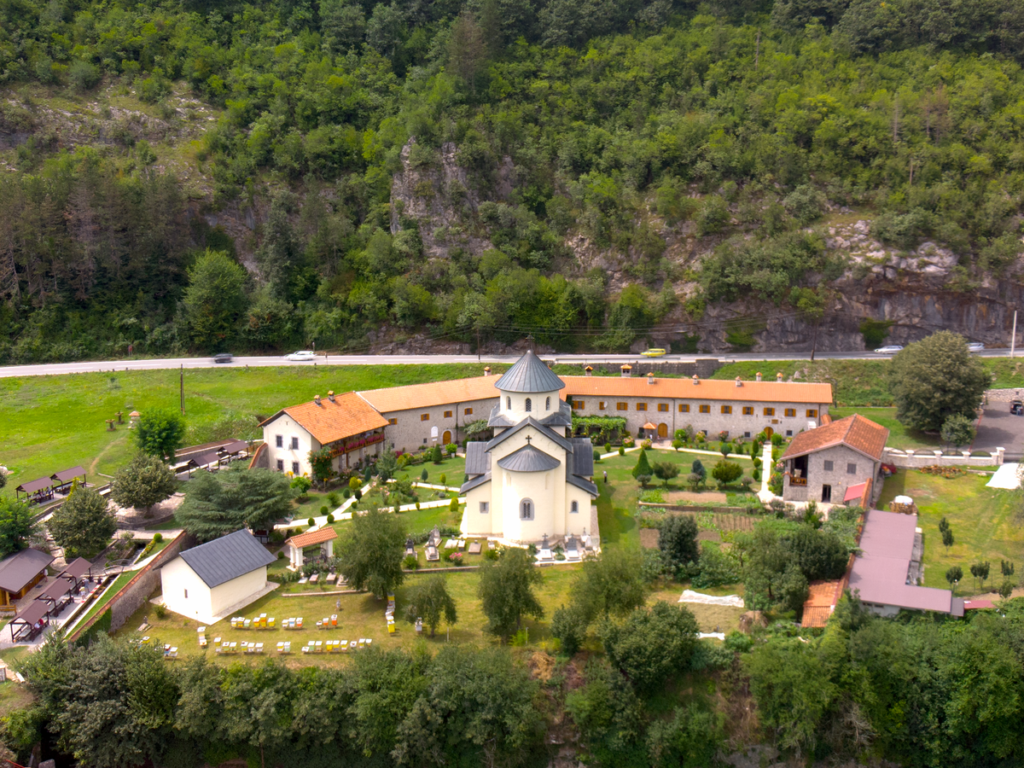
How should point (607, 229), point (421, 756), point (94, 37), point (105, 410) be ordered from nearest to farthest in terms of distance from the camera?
point (421, 756) → point (105, 410) → point (607, 229) → point (94, 37)

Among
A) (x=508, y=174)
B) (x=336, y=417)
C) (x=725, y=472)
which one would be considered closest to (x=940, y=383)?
(x=725, y=472)

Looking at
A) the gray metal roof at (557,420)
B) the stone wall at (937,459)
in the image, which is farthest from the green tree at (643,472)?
the stone wall at (937,459)

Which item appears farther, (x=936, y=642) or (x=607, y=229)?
(x=607, y=229)

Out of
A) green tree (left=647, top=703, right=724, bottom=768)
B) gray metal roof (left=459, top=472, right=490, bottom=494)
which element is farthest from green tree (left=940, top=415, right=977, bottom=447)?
green tree (left=647, top=703, right=724, bottom=768)

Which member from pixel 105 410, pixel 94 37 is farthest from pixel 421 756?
pixel 94 37

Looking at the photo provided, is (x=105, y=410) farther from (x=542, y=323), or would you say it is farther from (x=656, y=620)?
(x=656, y=620)

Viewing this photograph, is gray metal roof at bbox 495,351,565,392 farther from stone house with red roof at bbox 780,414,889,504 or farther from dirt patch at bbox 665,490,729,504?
stone house with red roof at bbox 780,414,889,504

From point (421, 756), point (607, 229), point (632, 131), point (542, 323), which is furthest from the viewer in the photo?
point (632, 131)
